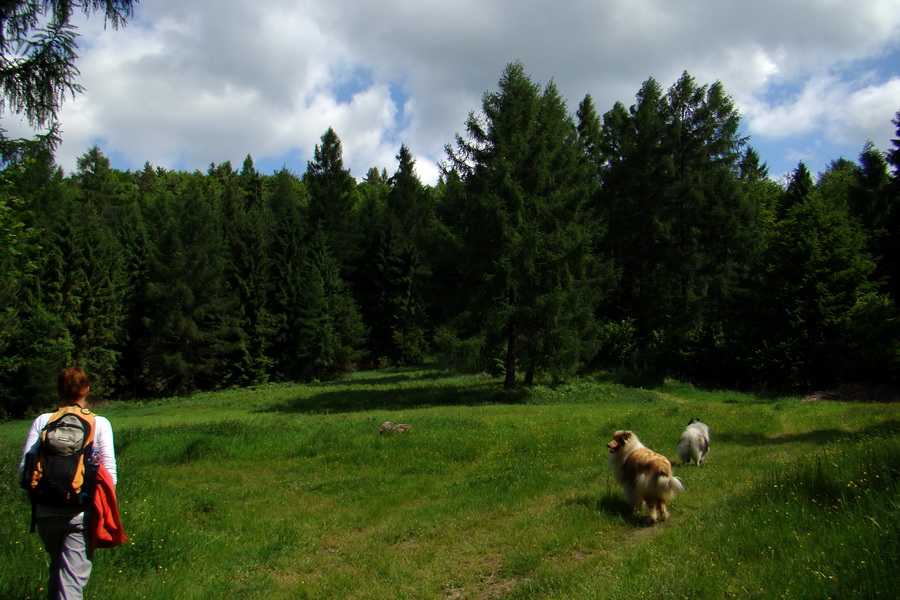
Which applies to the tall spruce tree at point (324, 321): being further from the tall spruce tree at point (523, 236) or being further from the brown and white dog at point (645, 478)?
the brown and white dog at point (645, 478)

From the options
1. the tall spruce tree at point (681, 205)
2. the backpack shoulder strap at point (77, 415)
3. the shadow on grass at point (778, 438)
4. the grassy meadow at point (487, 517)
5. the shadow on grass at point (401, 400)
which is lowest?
the shadow on grass at point (401, 400)

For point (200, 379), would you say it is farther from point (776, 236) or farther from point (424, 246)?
point (776, 236)

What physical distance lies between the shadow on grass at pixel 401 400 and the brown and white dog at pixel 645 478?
16.8 metres

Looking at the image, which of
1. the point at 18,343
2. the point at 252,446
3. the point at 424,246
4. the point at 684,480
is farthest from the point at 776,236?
the point at 18,343

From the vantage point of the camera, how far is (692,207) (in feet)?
118

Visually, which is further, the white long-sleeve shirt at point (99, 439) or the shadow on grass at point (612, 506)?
the shadow on grass at point (612, 506)

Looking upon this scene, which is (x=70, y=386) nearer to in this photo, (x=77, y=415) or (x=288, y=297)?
(x=77, y=415)

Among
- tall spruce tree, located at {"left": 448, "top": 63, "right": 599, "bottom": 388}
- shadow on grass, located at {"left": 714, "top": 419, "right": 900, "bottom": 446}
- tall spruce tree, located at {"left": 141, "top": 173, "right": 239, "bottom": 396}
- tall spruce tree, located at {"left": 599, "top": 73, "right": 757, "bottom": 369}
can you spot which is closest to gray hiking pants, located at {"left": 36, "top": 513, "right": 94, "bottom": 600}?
shadow on grass, located at {"left": 714, "top": 419, "right": 900, "bottom": 446}

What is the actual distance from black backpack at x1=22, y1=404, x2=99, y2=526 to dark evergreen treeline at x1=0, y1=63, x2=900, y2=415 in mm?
6100

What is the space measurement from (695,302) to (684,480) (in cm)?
2946

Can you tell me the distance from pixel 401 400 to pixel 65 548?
879 inches

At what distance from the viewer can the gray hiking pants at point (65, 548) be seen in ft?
14.0

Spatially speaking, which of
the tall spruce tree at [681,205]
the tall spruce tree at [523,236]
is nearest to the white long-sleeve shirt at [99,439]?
the tall spruce tree at [523,236]

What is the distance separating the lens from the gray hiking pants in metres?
4.25
